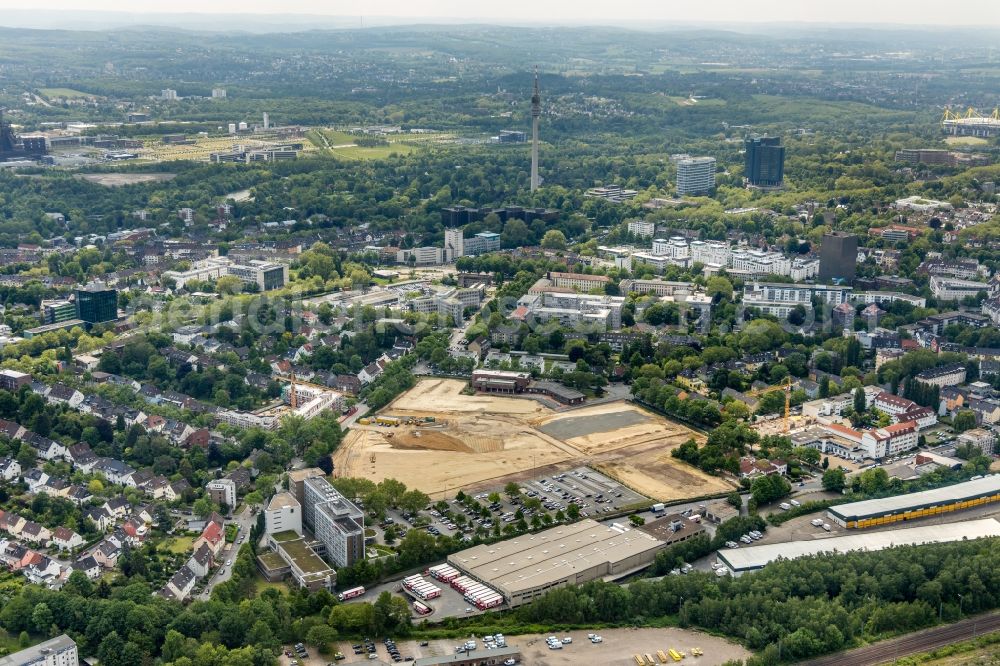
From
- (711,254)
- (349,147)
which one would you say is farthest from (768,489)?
(349,147)

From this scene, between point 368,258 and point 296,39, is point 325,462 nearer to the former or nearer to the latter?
point 368,258

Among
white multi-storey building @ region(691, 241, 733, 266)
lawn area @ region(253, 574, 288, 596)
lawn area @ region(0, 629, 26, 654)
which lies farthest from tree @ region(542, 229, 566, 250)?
lawn area @ region(0, 629, 26, 654)

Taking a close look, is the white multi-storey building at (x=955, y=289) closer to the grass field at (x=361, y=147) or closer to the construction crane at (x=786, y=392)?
the construction crane at (x=786, y=392)

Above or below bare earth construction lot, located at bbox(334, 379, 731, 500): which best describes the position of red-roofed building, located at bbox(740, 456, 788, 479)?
above

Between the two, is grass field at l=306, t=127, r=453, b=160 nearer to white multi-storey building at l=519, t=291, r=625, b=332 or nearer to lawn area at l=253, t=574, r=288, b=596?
white multi-storey building at l=519, t=291, r=625, b=332

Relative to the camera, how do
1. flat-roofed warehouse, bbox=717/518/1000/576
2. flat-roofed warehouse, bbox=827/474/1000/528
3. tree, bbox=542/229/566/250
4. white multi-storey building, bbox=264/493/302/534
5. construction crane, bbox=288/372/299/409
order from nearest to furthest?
flat-roofed warehouse, bbox=717/518/1000/576
white multi-storey building, bbox=264/493/302/534
flat-roofed warehouse, bbox=827/474/1000/528
construction crane, bbox=288/372/299/409
tree, bbox=542/229/566/250

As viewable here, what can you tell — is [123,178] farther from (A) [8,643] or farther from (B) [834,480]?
(B) [834,480]

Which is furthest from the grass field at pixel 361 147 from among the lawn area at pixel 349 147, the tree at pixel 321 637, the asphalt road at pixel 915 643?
the asphalt road at pixel 915 643
